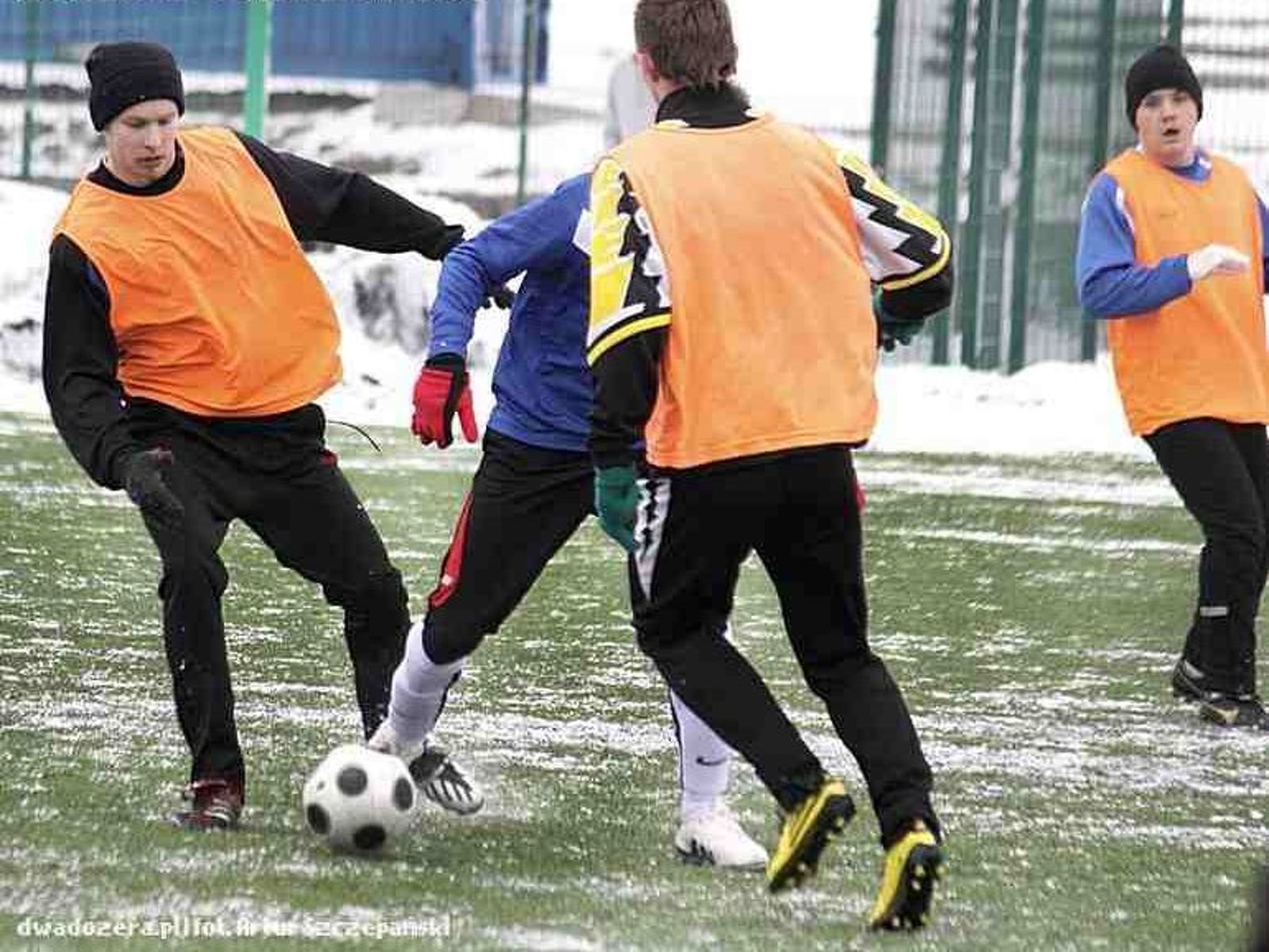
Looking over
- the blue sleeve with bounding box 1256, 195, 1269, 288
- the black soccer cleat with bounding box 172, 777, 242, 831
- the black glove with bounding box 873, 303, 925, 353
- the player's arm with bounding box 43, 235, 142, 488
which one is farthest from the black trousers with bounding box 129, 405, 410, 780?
the blue sleeve with bounding box 1256, 195, 1269, 288

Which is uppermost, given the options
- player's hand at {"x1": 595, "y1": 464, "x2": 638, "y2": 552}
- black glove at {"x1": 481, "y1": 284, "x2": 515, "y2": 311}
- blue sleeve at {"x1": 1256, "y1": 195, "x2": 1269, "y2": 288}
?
black glove at {"x1": 481, "y1": 284, "x2": 515, "y2": 311}

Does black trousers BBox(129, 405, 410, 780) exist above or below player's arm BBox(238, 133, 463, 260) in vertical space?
below

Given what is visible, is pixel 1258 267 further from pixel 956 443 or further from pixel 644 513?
pixel 956 443

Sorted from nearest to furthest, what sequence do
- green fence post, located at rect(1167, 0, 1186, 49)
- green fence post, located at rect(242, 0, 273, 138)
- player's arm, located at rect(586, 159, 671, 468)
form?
player's arm, located at rect(586, 159, 671, 468) < green fence post, located at rect(242, 0, 273, 138) < green fence post, located at rect(1167, 0, 1186, 49)

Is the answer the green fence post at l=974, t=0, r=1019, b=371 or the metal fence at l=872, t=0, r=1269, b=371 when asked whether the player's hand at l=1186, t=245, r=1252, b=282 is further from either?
the green fence post at l=974, t=0, r=1019, b=371

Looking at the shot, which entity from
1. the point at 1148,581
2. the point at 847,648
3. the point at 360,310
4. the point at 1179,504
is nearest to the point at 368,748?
the point at 847,648

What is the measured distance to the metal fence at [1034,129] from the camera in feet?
78.2

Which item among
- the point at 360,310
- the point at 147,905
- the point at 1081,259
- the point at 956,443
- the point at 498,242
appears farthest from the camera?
the point at 360,310

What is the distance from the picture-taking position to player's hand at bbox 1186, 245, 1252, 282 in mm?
8859

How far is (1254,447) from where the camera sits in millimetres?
9344

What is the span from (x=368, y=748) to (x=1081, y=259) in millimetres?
3233

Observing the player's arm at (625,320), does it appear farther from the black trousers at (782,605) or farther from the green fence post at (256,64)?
the green fence post at (256,64)

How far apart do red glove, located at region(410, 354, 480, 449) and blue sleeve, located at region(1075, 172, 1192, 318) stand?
9.37ft

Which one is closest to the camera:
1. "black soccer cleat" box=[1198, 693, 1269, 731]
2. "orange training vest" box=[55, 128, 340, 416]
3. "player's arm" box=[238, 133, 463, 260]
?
"orange training vest" box=[55, 128, 340, 416]
